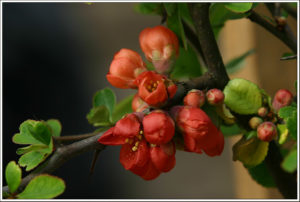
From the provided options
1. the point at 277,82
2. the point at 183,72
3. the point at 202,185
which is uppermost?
the point at 183,72

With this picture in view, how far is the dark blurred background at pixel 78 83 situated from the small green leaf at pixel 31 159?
0.41 meters

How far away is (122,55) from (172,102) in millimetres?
45

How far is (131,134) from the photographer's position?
19cm

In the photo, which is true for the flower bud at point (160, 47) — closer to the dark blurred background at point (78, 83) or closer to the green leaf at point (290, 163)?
the green leaf at point (290, 163)

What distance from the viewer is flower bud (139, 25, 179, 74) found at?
231mm

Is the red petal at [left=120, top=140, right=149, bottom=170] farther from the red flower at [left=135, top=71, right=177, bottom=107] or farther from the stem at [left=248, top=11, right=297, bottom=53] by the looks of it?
the stem at [left=248, top=11, right=297, bottom=53]

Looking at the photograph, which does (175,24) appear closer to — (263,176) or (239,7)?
(239,7)

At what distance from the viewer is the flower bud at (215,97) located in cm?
21

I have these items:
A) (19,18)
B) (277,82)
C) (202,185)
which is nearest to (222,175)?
(202,185)

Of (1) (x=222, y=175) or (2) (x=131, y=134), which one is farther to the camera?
(1) (x=222, y=175)

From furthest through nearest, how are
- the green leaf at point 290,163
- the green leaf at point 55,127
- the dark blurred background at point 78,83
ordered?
the dark blurred background at point 78,83 < the green leaf at point 55,127 < the green leaf at point 290,163

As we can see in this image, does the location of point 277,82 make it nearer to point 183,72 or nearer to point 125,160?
point 183,72

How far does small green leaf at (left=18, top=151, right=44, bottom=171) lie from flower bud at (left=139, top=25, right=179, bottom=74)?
9 cm

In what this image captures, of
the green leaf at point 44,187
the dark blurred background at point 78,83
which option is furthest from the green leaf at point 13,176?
the dark blurred background at point 78,83
